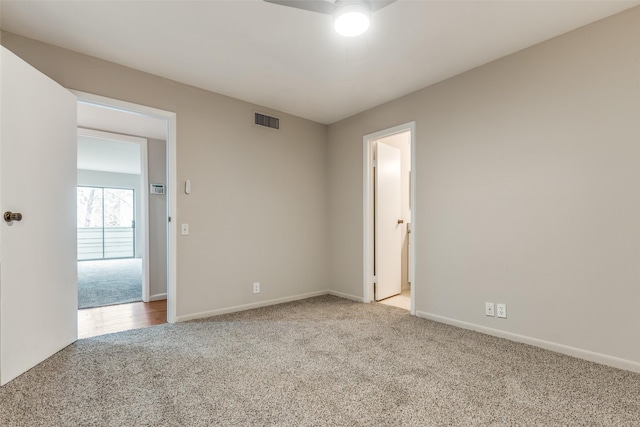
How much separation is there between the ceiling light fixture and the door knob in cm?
235

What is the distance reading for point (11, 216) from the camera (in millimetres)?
1960

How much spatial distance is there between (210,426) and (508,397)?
1.64 metres

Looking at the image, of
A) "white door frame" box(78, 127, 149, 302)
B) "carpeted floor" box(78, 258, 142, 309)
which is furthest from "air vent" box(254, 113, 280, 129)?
"carpeted floor" box(78, 258, 142, 309)

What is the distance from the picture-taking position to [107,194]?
899 centimetres

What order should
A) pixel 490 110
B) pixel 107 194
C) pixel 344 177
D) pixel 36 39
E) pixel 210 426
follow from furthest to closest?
1. pixel 107 194
2. pixel 344 177
3. pixel 490 110
4. pixel 36 39
5. pixel 210 426

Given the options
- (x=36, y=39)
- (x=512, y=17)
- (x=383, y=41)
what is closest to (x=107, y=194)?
(x=36, y=39)

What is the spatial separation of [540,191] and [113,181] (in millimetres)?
10160

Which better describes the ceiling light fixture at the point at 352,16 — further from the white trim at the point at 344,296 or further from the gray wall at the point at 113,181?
the gray wall at the point at 113,181

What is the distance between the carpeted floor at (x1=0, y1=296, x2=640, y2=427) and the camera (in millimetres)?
1594

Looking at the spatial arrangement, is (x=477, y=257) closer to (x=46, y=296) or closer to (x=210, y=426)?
(x=210, y=426)

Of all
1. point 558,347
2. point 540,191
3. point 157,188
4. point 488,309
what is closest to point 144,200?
point 157,188

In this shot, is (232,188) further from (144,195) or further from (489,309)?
(489,309)

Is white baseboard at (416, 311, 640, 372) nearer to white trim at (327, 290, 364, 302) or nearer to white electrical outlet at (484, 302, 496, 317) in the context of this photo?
white electrical outlet at (484, 302, 496, 317)

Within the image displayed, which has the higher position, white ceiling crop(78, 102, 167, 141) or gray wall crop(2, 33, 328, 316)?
white ceiling crop(78, 102, 167, 141)
